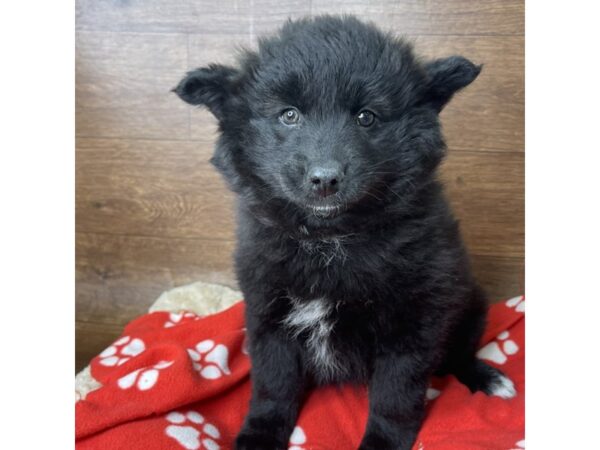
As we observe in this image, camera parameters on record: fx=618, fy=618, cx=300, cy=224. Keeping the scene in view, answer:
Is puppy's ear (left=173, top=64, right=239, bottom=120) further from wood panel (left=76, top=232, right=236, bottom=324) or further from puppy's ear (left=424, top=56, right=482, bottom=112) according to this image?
wood panel (left=76, top=232, right=236, bottom=324)

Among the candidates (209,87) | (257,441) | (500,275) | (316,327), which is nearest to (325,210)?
(316,327)

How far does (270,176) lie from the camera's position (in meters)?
1.68

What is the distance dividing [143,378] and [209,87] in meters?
0.98

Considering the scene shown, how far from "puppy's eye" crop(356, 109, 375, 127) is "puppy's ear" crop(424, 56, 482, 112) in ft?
0.63

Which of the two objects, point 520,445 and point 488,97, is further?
point 488,97

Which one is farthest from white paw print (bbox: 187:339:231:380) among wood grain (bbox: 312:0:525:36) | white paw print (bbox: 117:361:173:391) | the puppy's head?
wood grain (bbox: 312:0:525:36)

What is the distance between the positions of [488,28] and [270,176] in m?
1.30

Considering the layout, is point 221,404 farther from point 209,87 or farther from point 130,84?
point 130,84

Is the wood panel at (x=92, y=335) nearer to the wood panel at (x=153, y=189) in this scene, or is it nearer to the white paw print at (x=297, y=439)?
the wood panel at (x=153, y=189)

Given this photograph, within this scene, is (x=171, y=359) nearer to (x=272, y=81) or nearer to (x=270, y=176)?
(x=270, y=176)

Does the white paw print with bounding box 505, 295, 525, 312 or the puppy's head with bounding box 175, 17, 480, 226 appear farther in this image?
the white paw print with bounding box 505, 295, 525, 312

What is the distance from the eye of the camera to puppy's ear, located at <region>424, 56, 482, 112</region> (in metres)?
1.69

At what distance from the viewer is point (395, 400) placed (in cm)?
175

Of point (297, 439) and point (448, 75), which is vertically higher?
point (448, 75)
